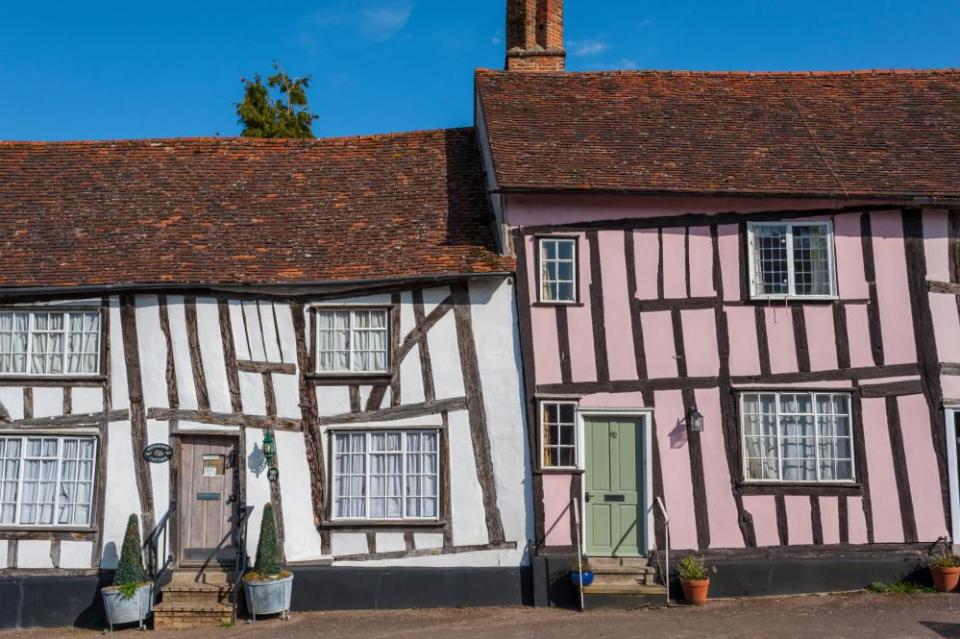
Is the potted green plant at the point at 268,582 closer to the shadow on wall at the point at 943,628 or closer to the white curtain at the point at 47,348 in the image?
the white curtain at the point at 47,348

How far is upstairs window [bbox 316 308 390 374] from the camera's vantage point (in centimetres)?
1303

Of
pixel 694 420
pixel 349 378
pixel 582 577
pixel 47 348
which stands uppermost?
Result: pixel 47 348

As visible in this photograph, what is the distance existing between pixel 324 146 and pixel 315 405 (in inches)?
227

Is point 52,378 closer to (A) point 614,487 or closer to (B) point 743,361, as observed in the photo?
(A) point 614,487

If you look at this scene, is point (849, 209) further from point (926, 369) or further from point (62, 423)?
point (62, 423)

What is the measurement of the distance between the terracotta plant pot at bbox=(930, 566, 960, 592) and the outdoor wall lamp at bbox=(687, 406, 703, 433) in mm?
3643

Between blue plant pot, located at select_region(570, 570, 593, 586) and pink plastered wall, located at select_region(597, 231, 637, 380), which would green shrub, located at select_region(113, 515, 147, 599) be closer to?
blue plant pot, located at select_region(570, 570, 593, 586)

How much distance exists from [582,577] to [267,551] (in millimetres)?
Answer: 4320

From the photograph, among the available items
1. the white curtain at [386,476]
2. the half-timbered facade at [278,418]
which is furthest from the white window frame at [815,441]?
the white curtain at [386,476]

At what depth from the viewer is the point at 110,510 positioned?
1285 centimetres

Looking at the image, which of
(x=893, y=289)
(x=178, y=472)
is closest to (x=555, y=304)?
(x=893, y=289)

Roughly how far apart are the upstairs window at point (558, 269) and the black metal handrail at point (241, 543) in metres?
5.28

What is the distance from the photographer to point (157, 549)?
12.8 m

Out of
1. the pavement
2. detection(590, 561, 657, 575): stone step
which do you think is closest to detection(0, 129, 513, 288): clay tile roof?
detection(590, 561, 657, 575): stone step
